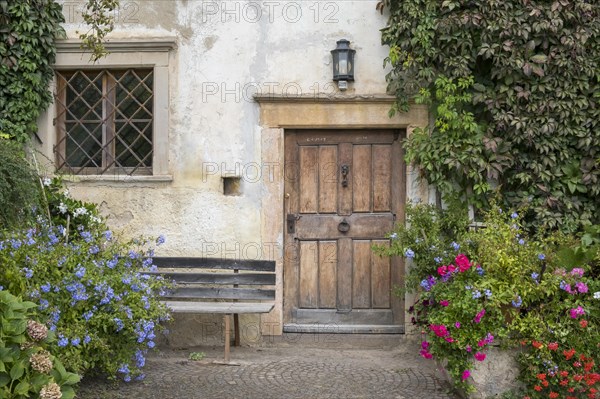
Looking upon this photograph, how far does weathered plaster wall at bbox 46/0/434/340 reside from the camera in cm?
680

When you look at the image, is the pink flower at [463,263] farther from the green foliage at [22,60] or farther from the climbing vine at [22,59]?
the green foliage at [22,60]

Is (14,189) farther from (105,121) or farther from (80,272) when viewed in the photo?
(105,121)

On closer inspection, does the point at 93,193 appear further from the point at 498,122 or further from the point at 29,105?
the point at 498,122

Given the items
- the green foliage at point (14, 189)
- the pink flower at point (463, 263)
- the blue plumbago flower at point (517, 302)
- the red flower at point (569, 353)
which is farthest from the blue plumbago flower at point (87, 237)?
the red flower at point (569, 353)

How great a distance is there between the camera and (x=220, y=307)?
607cm

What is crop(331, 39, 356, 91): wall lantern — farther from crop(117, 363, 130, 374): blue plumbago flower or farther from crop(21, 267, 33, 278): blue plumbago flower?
crop(21, 267, 33, 278): blue plumbago flower

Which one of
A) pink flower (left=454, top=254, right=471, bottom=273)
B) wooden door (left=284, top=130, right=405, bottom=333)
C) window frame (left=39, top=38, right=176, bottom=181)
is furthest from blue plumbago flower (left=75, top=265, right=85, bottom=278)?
pink flower (left=454, top=254, right=471, bottom=273)

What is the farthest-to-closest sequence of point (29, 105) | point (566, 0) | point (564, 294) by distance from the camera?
point (29, 105)
point (566, 0)
point (564, 294)

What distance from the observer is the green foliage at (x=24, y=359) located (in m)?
4.12

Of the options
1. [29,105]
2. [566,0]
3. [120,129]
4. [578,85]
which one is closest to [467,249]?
[578,85]

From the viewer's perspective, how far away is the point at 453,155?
639 cm

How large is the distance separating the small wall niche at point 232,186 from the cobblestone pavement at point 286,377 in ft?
4.88

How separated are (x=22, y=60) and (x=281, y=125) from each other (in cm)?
253

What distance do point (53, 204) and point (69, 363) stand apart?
216cm
